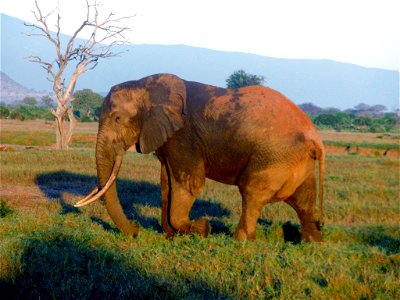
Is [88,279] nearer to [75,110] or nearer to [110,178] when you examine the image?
[110,178]

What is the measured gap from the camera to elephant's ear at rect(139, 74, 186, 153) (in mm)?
7754

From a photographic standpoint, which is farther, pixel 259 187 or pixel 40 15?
pixel 40 15

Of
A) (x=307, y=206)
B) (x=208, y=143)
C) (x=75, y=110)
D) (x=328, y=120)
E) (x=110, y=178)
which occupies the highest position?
(x=208, y=143)

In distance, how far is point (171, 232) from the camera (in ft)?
26.9

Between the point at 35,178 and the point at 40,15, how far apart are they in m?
14.5

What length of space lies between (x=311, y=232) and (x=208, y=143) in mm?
2081

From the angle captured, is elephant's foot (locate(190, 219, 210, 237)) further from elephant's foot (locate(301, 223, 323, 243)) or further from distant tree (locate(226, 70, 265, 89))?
distant tree (locate(226, 70, 265, 89))

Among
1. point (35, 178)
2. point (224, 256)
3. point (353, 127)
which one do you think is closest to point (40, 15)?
point (35, 178)

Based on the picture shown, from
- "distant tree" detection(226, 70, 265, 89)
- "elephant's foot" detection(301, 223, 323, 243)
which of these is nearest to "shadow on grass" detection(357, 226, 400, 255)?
"elephant's foot" detection(301, 223, 323, 243)

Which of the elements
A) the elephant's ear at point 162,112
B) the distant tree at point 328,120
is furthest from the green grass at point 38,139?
the distant tree at point 328,120

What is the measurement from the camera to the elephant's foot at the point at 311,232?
836 centimetres

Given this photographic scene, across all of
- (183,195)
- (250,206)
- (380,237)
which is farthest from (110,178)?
(380,237)

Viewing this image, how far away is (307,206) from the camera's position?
8188 millimetres

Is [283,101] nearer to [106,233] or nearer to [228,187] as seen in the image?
[106,233]
